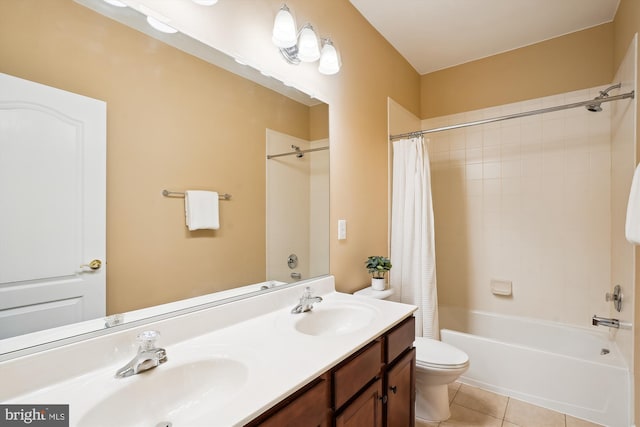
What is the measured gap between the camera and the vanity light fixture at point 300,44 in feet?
4.71

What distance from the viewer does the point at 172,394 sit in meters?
0.84

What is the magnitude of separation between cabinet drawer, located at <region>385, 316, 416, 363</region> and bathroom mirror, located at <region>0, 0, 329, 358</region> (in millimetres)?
584

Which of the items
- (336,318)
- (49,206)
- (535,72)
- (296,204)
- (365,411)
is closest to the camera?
(49,206)

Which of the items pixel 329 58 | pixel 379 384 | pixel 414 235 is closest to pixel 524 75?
pixel 414 235

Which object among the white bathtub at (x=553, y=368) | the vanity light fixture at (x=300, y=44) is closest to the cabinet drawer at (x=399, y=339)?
the white bathtub at (x=553, y=368)

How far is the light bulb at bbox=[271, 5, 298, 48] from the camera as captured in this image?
1.43 m

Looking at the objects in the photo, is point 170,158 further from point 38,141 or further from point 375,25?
point 375,25

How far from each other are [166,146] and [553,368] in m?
2.52

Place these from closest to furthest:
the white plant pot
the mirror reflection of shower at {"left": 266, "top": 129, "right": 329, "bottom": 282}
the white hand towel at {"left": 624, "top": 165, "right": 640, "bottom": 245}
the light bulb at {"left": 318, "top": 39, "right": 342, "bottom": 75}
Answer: the white hand towel at {"left": 624, "top": 165, "right": 640, "bottom": 245}
the mirror reflection of shower at {"left": 266, "top": 129, "right": 329, "bottom": 282}
the light bulb at {"left": 318, "top": 39, "right": 342, "bottom": 75}
the white plant pot

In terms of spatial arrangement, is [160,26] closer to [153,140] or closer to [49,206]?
[153,140]

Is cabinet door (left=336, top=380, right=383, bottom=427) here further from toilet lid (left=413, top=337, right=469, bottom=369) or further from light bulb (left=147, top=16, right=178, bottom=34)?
light bulb (left=147, top=16, right=178, bottom=34)

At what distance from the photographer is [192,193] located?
1146mm

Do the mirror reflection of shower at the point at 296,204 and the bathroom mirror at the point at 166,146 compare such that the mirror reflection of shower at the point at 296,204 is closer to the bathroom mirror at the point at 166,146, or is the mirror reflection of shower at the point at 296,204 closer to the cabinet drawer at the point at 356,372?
the bathroom mirror at the point at 166,146

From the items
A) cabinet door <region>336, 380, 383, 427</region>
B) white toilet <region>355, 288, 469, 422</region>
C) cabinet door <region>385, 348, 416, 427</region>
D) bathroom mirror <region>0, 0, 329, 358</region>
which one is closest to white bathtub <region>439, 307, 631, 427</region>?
white toilet <region>355, 288, 469, 422</region>
